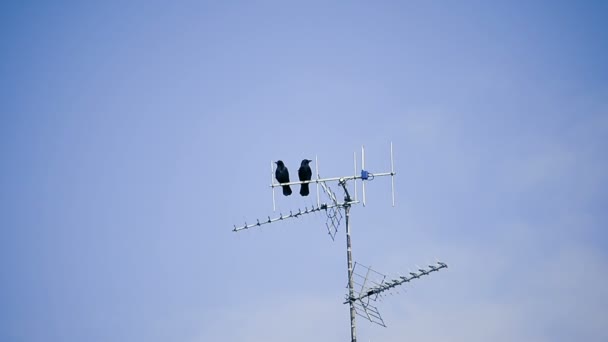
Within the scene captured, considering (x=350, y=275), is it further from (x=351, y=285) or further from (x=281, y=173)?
(x=281, y=173)

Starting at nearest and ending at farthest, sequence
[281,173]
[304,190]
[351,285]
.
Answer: [351,285] < [304,190] < [281,173]

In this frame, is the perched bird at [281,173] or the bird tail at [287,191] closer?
the bird tail at [287,191]

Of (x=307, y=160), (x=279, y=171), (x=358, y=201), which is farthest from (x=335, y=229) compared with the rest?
(x=279, y=171)

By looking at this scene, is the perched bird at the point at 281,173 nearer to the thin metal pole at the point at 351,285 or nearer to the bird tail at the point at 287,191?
the bird tail at the point at 287,191

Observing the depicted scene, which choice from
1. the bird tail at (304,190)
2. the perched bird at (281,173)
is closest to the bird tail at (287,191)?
the bird tail at (304,190)

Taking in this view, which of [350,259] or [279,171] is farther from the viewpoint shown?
[279,171]

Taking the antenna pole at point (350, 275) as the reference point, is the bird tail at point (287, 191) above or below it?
above

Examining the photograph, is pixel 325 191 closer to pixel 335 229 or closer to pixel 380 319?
pixel 335 229

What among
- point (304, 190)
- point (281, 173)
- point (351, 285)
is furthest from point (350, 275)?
point (281, 173)

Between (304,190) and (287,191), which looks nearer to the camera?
(304,190)

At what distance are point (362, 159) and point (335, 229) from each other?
6.90 ft

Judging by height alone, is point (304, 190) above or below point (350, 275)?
above


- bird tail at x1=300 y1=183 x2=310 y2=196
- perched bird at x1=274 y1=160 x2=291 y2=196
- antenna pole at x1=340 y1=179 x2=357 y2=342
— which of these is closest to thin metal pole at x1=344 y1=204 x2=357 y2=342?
antenna pole at x1=340 y1=179 x2=357 y2=342

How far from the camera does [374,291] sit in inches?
536
